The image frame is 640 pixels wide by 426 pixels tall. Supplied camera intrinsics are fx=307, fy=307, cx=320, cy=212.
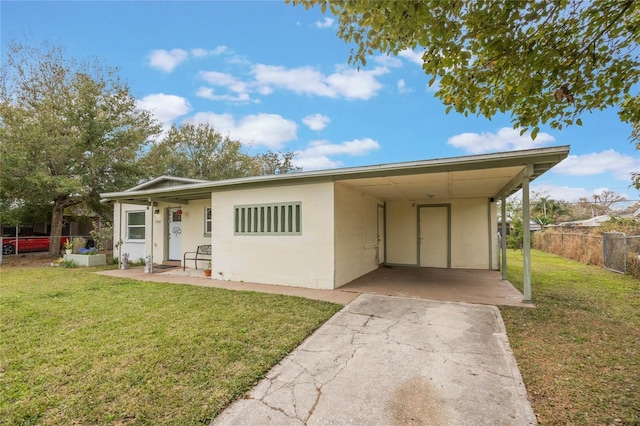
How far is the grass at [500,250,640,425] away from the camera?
7.79ft

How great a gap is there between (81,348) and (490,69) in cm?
518

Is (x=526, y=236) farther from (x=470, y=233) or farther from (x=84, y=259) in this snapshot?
(x=84, y=259)

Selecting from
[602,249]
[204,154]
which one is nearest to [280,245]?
[602,249]

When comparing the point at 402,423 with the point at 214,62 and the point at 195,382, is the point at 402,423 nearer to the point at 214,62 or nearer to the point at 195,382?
the point at 195,382

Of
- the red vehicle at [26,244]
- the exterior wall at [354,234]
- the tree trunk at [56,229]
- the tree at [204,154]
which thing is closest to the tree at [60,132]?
the tree trunk at [56,229]

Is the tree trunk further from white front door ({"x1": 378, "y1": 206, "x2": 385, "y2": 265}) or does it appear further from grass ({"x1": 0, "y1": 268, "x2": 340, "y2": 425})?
white front door ({"x1": 378, "y1": 206, "x2": 385, "y2": 265})

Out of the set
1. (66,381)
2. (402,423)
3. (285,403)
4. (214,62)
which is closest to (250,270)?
(66,381)

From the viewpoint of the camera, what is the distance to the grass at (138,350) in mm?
2363

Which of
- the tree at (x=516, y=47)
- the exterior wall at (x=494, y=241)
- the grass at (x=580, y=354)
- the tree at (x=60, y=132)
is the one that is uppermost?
the tree at (x=60, y=132)

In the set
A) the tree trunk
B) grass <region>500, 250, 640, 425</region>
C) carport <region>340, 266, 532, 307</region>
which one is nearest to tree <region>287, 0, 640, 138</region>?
grass <region>500, 250, 640, 425</region>

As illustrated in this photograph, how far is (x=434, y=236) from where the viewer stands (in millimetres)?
10195

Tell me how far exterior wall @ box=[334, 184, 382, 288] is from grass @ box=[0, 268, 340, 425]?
1.71 m

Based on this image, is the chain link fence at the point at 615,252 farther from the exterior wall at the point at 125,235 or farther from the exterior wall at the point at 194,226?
the exterior wall at the point at 125,235

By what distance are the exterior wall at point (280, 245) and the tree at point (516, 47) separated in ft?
12.4
